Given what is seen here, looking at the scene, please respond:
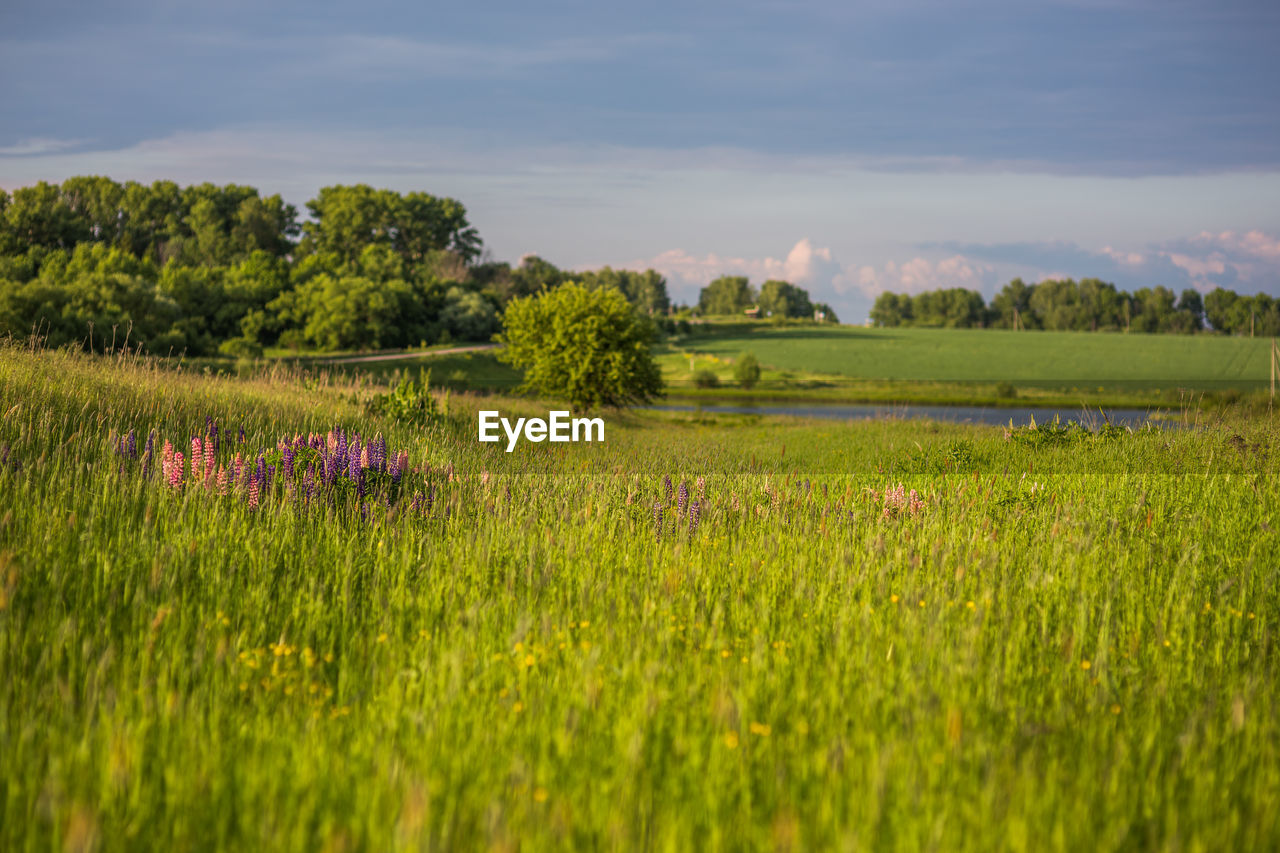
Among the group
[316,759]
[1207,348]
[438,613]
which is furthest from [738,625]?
[1207,348]

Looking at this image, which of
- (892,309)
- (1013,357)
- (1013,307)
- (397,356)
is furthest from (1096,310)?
(397,356)

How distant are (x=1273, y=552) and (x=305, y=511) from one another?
754cm

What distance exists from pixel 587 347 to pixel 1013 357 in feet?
261

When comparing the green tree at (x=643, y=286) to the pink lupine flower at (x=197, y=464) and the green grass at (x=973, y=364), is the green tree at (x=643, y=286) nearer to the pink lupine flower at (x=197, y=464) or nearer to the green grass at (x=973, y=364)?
the green grass at (x=973, y=364)

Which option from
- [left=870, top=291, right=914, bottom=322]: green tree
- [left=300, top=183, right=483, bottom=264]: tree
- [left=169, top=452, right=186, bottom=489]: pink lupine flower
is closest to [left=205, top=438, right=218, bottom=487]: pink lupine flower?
[left=169, top=452, right=186, bottom=489]: pink lupine flower

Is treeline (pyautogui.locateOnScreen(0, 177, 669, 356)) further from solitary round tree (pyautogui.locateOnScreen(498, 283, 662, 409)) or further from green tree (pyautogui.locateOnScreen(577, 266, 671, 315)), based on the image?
green tree (pyautogui.locateOnScreen(577, 266, 671, 315))

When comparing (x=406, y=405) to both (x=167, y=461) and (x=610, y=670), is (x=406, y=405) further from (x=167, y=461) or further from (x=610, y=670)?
(x=610, y=670)

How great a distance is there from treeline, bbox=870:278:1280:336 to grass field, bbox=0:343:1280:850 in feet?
541

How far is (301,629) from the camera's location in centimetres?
441

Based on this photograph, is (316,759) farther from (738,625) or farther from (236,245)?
(236,245)

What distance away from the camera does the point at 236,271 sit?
79438 millimetres

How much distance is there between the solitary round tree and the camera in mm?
30422

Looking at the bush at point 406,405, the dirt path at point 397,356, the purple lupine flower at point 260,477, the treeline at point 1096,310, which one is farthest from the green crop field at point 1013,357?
the purple lupine flower at point 260,477

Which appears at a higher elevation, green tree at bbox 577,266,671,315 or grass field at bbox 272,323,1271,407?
green tree at bbox 577,266,671,315
